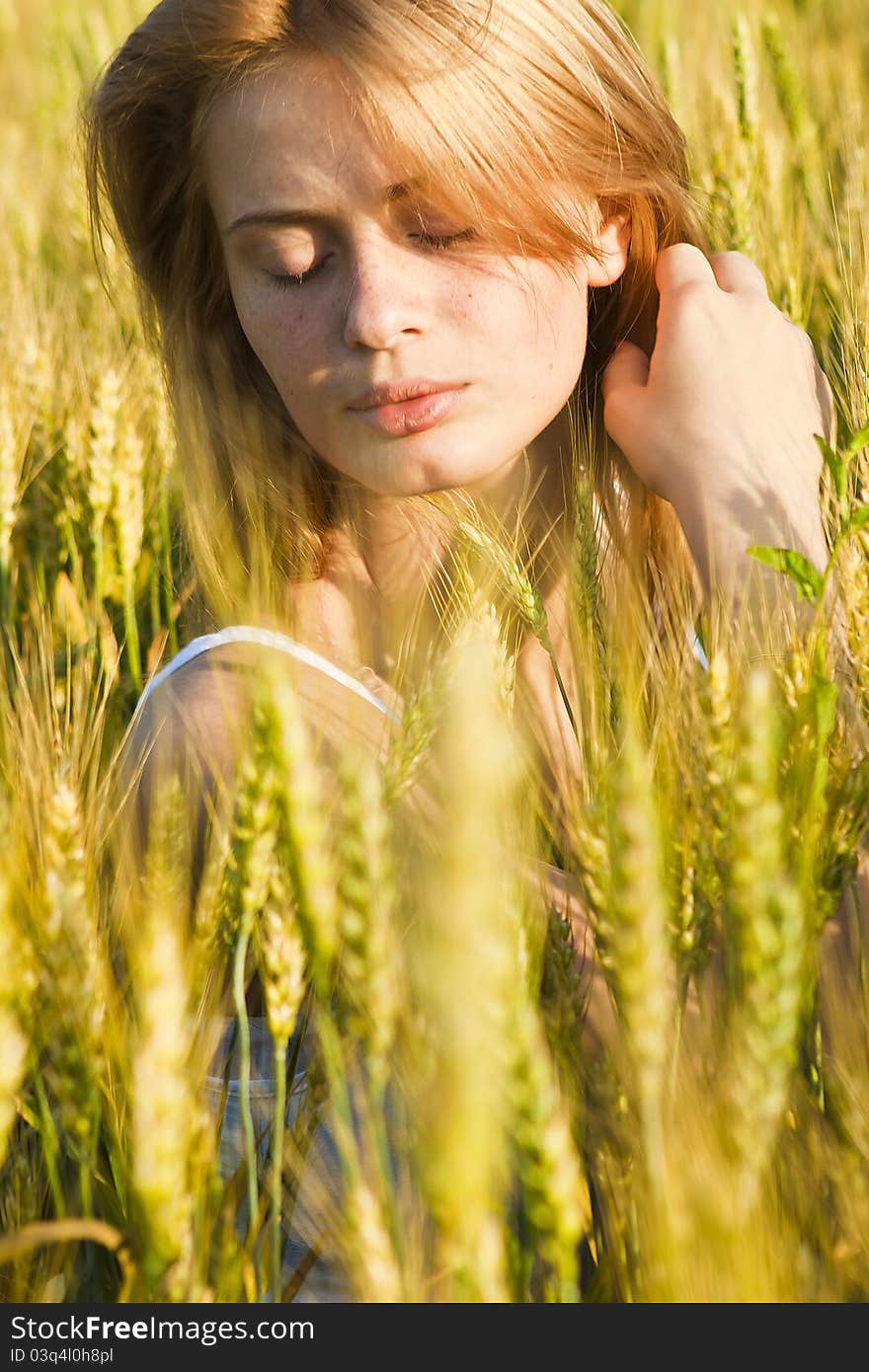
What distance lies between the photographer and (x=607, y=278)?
1557mm

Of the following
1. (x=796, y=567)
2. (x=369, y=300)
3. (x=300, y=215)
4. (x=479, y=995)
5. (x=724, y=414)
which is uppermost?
(x=300, y=215)

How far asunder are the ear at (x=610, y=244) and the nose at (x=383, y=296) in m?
0.34

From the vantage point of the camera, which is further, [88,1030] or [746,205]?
[746,205]

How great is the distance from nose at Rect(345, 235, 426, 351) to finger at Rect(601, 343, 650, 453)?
1.30 feet

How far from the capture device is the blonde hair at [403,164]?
1312 millimetres

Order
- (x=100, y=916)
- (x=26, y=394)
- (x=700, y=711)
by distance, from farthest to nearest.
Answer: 1. (x=26, y=394)
2. (x=100, y=916)
3. (x=700, y=711)

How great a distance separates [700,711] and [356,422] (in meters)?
0.59

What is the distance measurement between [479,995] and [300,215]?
3.17 ft

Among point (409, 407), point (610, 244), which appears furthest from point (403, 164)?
point (610, 244)

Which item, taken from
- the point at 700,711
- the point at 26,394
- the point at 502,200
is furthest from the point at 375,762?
the point at 26,394

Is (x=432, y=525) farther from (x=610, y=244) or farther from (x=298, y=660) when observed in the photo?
(x=610, y=244)

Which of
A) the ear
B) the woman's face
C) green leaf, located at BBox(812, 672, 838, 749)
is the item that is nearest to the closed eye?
the woman's face

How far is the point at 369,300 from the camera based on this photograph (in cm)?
123

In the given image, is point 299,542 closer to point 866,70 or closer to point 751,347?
point 751,347
